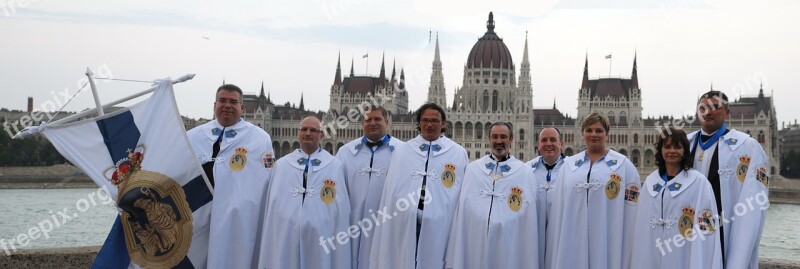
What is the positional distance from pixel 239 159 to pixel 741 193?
3.65m

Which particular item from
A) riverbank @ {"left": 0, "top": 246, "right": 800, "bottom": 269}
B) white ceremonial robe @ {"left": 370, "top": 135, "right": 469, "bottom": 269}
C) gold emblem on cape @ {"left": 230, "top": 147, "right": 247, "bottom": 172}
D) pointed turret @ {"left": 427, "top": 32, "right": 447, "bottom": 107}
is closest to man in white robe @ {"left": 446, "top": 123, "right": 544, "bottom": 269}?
white ceremonial robe @ {"left": 370, "top": 135, "right": 469, "bottom": 269}

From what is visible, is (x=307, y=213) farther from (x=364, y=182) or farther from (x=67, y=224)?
(x=67, y=224)

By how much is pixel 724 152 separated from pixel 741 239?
659 millimetres

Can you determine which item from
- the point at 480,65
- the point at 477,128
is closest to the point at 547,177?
the point at 477,128

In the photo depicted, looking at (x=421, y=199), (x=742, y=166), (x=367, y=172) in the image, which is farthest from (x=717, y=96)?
(x=367, y=172)

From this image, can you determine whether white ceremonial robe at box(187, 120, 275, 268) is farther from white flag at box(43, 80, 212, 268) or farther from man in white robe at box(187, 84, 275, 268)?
white flag at box(43, 80, 212, 268)

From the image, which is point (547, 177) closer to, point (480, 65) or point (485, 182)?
point (485, 182)

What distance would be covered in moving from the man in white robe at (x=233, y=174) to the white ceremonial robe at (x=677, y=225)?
282 cm

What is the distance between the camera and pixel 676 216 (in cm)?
492

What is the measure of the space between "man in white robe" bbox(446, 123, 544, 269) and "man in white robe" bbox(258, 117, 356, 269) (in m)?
0.88

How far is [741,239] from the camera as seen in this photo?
482cm

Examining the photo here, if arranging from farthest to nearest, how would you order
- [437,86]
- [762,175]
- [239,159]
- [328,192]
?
[437,86] → [239,159] → [328,192] → [762,175]

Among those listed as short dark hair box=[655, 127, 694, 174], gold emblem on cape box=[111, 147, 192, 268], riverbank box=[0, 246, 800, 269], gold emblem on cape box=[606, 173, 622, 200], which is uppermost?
short dark hair box=[655, 127, 694, 174]

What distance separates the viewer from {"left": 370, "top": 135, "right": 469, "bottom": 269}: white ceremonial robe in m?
5.48
